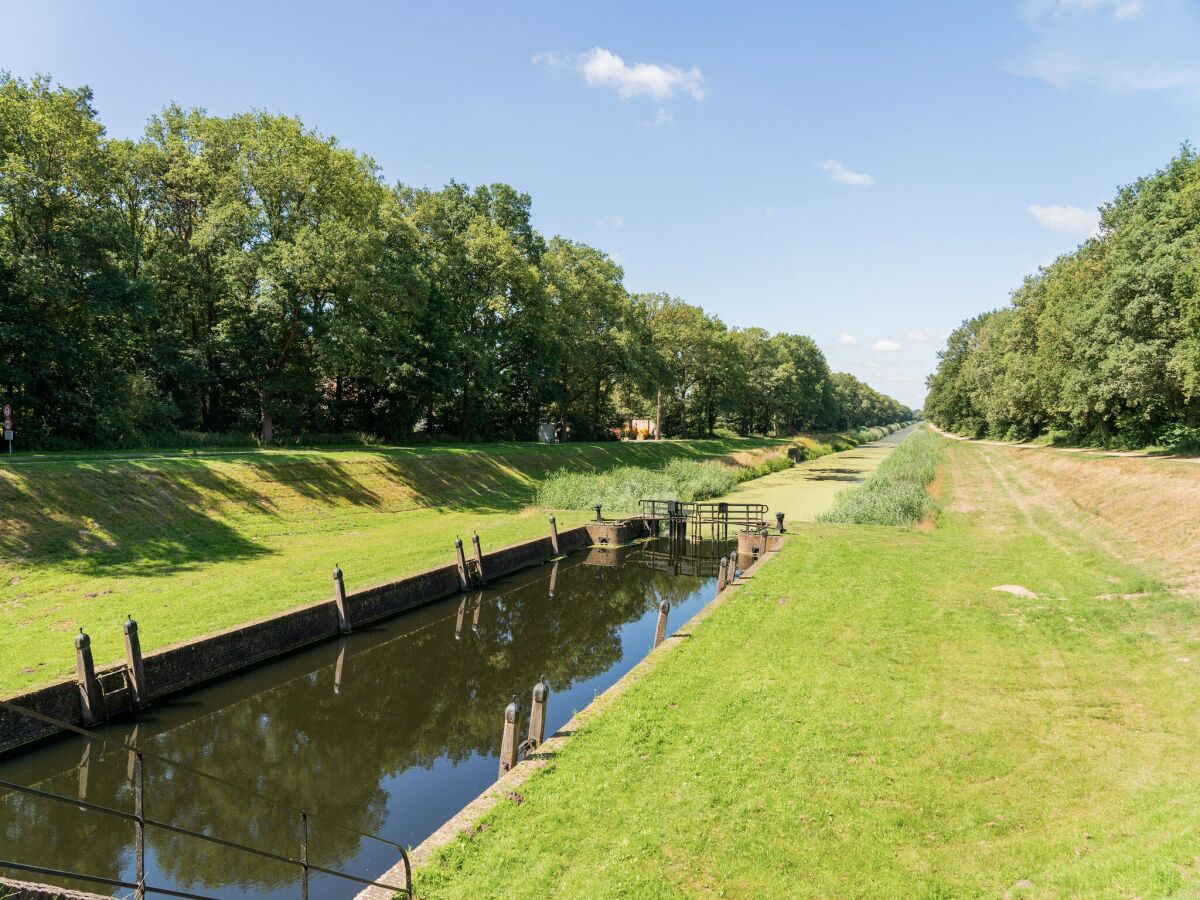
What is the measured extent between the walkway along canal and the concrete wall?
31cm

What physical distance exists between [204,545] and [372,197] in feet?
85.9

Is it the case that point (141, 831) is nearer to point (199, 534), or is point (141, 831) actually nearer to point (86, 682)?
point (86, 682)

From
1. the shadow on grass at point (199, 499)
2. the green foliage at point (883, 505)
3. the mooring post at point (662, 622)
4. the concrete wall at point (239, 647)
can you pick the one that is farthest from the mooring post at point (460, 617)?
the green foliage at point (883, 505)

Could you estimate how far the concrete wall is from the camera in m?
10.1

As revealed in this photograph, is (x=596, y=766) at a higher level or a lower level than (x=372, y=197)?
lower

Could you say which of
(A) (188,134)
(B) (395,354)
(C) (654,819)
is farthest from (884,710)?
(A) (188,134)

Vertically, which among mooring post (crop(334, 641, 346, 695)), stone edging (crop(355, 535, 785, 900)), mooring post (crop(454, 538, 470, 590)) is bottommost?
mooring post (crop(334, 641, 346, 695))

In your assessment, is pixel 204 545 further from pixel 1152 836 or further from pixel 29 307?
pixel 1152 836

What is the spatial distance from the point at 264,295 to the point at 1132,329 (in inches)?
1791

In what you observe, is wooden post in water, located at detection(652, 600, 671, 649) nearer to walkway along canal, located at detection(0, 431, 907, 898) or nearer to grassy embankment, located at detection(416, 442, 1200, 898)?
grassy embankment, located at detection(416, 442, 1200, 898)

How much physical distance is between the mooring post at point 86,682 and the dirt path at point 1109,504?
23.0 meters

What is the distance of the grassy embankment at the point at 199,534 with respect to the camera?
13.6 m

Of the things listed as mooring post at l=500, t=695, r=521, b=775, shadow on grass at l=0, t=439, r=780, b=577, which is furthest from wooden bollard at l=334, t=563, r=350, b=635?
mooring post at l=500, t=695, r=521, b=775

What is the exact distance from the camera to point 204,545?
1994cm
